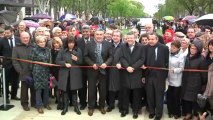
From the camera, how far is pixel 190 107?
832cm

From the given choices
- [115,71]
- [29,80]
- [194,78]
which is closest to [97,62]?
[115,71]

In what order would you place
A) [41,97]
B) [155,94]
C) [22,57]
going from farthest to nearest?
[41,97], [22,57], [155,94]

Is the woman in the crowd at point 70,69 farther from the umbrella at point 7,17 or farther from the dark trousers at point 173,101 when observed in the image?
the umbrella at point 7,17

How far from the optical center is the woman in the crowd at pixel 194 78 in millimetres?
7914

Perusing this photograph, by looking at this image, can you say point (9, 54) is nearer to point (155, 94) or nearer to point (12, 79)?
point (12, 79)

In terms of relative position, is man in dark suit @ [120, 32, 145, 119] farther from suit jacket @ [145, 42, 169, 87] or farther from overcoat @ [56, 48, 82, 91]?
overcoat @ [56, 48, 82, 91]

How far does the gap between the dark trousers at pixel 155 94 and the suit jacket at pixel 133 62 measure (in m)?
0.24

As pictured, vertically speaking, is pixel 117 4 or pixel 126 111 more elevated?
pixel 117 4

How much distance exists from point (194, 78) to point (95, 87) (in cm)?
234

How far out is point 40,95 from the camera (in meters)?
9.12

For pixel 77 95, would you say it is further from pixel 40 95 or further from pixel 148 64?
pixel 148 64

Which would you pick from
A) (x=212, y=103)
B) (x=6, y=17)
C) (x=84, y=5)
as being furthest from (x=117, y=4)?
(x=212, y=103)

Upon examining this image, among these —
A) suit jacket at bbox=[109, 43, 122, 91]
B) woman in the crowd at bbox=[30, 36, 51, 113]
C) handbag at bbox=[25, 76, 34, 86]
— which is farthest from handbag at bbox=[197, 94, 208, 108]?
handbag at bbox=[25, 76, 34, 86]

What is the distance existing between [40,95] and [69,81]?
2.74 ft
